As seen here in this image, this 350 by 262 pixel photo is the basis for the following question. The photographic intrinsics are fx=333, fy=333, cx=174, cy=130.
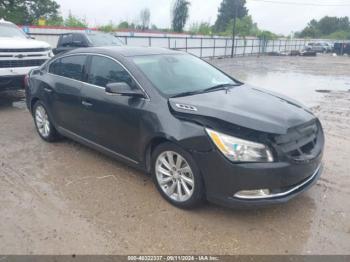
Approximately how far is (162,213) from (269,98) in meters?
1.80

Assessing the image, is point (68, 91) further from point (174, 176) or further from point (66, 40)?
point (66, 40)

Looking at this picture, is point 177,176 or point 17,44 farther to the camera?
point 17,44

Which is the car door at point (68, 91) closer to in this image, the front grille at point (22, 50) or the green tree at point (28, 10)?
the front grille at point (22, 50)

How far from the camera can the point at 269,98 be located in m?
3.90

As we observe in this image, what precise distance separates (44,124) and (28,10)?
41.0 metres

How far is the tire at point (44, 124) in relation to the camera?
545cm

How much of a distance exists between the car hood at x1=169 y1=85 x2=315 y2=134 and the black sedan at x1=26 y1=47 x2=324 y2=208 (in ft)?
0.03

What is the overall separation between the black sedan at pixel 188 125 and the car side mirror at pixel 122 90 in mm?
11

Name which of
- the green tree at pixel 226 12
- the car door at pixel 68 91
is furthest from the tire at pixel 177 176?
the green tree at pixel 226 12

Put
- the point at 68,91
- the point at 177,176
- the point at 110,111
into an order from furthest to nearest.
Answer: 1. the point at 68,91
2. the point at 110,111
3. the point at 177,176

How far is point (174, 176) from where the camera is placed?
355 centimetres

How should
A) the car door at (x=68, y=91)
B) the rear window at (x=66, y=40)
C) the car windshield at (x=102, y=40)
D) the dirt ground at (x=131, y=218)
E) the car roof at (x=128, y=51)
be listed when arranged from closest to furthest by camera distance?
the dirt ground at (x=131, y=218) → the car roof at (x=128, y=51) → the car door at (x=68, y=91) → the car windshield at (x=102, y=40) → the rear window at (x=66, y=40)

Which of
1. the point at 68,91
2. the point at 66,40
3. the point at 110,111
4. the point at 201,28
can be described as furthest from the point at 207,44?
the point at 110,111

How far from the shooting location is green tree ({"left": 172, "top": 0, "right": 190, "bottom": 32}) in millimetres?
55094
